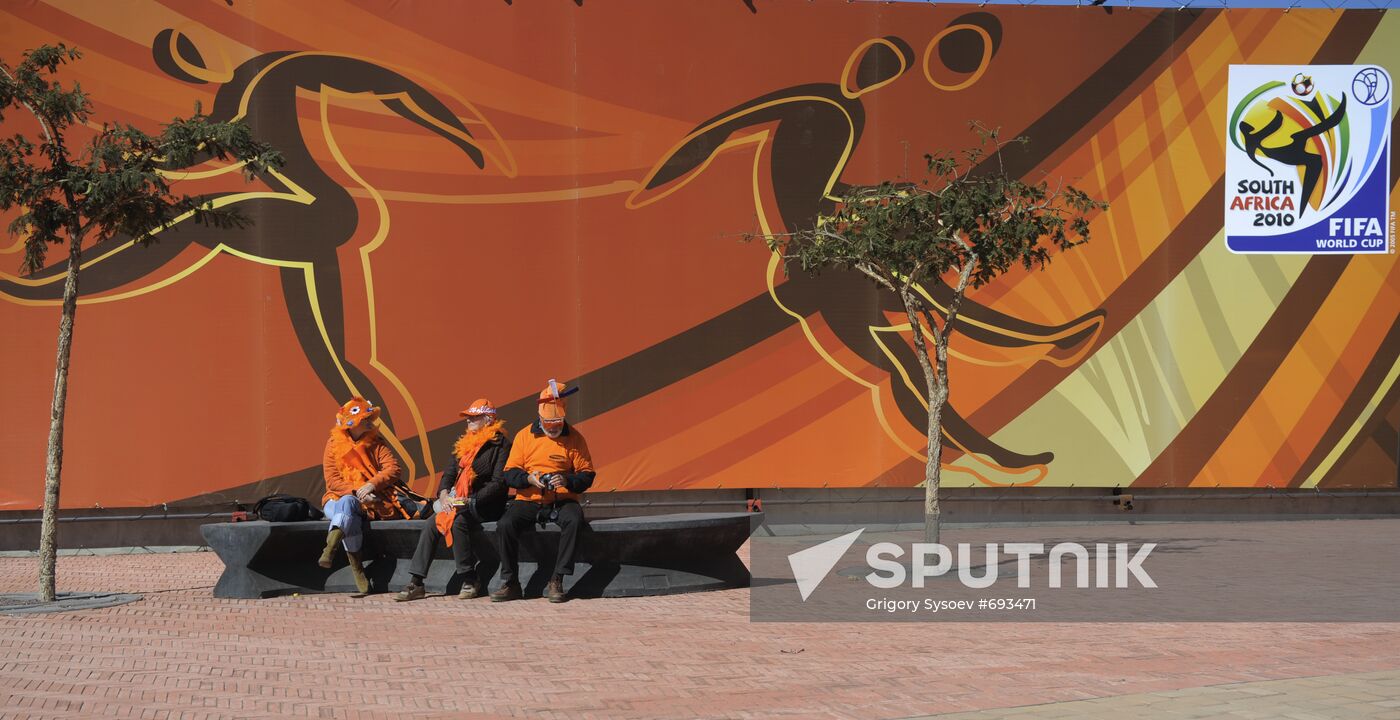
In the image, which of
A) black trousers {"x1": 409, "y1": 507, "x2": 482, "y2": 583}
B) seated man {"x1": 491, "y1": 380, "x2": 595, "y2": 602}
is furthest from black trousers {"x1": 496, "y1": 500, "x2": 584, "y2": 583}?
black trousers {"x1": 409, "y1": 507, "x2": 482, "y2": 583}

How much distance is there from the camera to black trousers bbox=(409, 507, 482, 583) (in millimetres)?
11570

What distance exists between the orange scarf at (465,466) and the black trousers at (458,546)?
0.06 metres

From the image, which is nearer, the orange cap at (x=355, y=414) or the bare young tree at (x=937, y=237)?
the orange cap at (x=355, y=414)

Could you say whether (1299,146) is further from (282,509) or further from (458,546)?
(282,509)

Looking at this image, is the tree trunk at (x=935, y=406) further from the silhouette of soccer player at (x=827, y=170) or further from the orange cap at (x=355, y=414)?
the orange cap at (x=355, y=414)

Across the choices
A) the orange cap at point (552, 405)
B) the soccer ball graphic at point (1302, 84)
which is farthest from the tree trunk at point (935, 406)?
the soccer ball graphic at point (1302, 84)

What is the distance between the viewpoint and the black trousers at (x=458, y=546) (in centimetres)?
1157

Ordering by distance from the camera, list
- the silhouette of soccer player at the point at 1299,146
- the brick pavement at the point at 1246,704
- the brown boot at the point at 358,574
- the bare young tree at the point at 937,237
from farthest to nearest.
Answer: the silhouette of soccer player at the point at 1299,146 < the bare young tree at the point at 937,237 < the brown boot at the point at 358,574 < the brick pavement at the point at 1246,704

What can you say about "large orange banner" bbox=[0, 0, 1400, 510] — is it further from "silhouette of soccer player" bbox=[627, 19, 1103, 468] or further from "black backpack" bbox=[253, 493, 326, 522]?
"black backpack" bbox=[253, 493, 326, 522]

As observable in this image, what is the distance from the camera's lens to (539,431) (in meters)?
11.7

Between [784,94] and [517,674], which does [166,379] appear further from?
[517,674]

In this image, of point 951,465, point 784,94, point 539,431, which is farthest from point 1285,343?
point 539,431

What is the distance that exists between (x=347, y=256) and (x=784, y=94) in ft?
17.9

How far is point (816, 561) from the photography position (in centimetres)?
1508
